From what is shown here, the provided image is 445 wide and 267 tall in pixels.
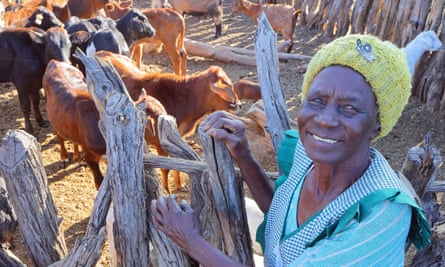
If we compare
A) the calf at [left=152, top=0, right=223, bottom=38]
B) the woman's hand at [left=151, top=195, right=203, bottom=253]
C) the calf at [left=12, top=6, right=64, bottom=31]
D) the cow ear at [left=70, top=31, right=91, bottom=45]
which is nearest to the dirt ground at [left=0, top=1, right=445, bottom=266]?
the calf at [left=152, top=0, right=223, bottom=38]

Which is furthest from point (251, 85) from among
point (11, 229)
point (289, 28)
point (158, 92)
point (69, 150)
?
point (11, 229)

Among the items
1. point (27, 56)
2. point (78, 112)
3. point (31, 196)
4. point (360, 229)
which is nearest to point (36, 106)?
→ point (27, 56)

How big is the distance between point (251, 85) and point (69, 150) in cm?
268

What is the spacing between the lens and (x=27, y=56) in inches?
272

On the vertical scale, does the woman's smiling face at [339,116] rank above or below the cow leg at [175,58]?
above

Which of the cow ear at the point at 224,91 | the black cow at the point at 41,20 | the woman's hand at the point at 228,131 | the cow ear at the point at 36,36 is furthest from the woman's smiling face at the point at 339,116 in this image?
the black cow at the point at 41,20

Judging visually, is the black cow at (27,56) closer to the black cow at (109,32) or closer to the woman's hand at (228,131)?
the black cow at (109,32)

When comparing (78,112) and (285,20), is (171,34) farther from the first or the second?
(78,112)

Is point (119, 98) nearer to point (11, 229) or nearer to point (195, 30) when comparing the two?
point (11, 229)

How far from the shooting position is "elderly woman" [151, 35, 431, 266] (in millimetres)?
1600

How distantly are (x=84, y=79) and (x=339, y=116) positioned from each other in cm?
489

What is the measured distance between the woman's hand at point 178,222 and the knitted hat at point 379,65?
82 cm

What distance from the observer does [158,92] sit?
Answer: 6.00m

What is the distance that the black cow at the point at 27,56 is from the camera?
6.83m
